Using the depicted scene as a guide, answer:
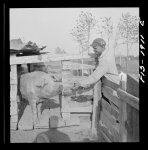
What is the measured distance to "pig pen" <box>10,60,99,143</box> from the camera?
10.7 feet

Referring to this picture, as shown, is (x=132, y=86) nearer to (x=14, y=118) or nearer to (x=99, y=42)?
(x=99, y=42)

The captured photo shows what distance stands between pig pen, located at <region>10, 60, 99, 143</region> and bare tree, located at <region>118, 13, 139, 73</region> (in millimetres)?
1071

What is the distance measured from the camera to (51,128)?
330 centimetres

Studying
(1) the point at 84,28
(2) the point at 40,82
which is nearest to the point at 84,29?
(1) the point at 84,28

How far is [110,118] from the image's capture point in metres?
3.22

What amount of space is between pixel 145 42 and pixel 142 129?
38.3 inches

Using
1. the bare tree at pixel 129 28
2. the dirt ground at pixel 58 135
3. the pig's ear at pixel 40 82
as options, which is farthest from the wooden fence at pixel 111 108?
the bare tree at pixel 129 28

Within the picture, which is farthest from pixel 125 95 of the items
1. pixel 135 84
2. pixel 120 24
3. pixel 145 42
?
pixel 120 24

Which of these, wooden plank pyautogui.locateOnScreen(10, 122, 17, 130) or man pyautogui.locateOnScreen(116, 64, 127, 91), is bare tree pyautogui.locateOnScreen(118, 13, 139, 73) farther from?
wooden plank pyautogui.locateOnScreen(10, 122, 17, 130)

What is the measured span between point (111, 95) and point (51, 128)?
829 mm

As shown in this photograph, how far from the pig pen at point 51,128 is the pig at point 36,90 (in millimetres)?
63

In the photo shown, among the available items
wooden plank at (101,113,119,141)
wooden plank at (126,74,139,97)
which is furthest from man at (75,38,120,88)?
wooden plank at (101,113,119,141)
